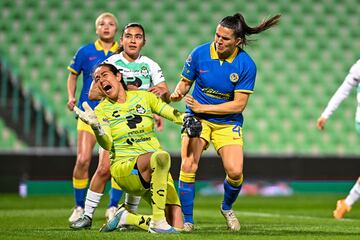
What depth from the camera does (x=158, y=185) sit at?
614cm

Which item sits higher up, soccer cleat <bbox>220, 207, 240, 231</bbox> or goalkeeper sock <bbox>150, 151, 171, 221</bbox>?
goalkeeper sock <bbox>150, 151, 171, 221</bbox>

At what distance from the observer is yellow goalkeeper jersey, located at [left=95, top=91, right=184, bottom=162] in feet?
20.9

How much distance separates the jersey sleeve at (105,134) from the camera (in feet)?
20.2

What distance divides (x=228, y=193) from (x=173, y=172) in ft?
22.7

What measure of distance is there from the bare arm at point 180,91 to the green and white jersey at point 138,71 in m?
0.35

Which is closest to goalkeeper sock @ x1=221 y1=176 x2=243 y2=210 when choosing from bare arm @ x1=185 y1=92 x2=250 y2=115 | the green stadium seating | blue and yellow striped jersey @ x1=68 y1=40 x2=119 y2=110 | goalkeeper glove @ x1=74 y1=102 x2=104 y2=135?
bare arm @ x1=185 y1=92 x2=250 y2=115

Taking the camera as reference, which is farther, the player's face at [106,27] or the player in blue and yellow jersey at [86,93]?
the player's face at [106,27]

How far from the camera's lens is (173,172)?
14203 mm

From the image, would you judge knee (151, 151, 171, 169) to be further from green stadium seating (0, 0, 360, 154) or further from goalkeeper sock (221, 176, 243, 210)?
green stadium seating (0, 0, 360, 154)

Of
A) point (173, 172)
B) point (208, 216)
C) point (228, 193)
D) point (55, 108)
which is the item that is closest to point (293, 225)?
point (228, 193)

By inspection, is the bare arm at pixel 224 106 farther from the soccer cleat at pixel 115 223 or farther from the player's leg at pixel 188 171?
the soccer cleat at pixel 115 223

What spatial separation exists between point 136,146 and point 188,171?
830 mm

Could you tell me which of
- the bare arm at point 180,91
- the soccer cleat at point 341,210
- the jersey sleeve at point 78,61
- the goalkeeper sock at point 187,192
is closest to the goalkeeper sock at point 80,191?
the jersey sleeve at point 78,61

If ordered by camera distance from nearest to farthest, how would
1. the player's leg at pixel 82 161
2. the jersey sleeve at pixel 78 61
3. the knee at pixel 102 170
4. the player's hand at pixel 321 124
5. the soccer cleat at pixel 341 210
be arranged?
1. the knee at pixel 102 170
2. the player's leg at pixel 82 161
3. the player's hand at pixel 321 124
4. the jersey sleeve at pixel 78 61
5. the soccer cleat at pixel 341 210
